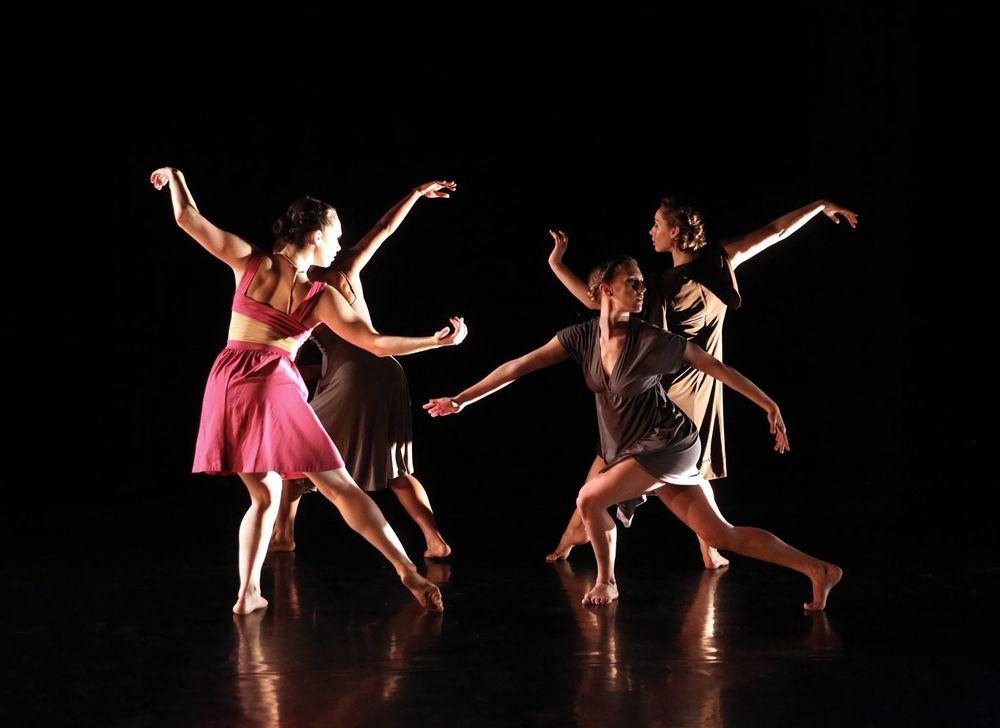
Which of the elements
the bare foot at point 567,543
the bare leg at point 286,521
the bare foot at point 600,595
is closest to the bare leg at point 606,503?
the bare foot at point 600,595

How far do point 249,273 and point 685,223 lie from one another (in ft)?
5.63

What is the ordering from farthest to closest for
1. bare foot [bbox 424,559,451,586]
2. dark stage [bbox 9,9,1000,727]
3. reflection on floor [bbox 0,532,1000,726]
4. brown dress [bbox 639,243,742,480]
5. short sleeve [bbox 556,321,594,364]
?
dark stage [bbox 9,9,1000,727], brown dress [bbox 639,243,742,480], bare foot [bbox 424,559,451,586], short sleeve [bbox 556,321,594,364], reflection on floor [bbox 0,532,1000,726]

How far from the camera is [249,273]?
137 inches

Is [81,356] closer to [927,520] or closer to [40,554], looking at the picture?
[40,554]

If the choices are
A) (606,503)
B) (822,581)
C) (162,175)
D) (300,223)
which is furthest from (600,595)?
(162,175)

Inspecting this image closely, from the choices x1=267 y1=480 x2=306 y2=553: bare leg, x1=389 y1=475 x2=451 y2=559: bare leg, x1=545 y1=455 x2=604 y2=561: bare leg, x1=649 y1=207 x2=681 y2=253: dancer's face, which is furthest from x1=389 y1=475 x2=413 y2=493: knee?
x1=649 y1=207 x2=681 y2=253: dancer's face

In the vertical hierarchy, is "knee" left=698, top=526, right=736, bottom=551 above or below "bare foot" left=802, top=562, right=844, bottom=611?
above

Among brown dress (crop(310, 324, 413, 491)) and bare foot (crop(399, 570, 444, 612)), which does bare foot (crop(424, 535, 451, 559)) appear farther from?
bare foot (crop(399, 570, 444, 612))

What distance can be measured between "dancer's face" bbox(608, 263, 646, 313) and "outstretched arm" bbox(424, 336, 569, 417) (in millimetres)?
247

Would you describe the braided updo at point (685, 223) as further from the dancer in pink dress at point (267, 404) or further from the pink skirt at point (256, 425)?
the pink skirt at point (256, 425)

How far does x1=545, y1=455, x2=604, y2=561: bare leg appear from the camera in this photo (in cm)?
434

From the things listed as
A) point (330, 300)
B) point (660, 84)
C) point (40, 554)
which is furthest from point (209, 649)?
point (660, 84)

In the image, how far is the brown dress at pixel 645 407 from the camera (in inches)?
139

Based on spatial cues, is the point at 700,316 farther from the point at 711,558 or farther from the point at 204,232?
the point at 204,232
